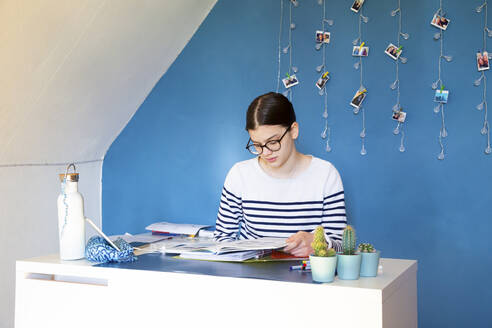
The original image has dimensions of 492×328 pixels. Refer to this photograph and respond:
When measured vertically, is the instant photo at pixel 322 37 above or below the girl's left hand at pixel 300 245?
above

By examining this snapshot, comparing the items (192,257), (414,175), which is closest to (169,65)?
(414,175)

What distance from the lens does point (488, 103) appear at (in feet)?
7.43

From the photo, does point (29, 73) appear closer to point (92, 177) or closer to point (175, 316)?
point (92, 177)

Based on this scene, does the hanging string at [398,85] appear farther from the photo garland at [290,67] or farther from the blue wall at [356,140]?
the photo garland at [290,67]

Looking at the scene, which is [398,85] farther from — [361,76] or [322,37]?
[322,37]

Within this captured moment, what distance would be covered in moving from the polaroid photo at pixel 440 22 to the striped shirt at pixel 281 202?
0.88 meters

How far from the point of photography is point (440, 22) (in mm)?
2342

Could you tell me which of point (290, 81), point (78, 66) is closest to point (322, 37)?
point (290, 81)

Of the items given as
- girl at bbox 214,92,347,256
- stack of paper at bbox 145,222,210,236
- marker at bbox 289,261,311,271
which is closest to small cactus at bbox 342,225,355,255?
marker at bbox 289,261,311,271

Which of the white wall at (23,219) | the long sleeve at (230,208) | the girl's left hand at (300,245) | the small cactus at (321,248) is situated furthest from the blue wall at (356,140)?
the small cactus at (321,248)

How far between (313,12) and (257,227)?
46.8 inches

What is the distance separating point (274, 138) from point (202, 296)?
0.76 m

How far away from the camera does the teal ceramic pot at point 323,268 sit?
1.18 metres

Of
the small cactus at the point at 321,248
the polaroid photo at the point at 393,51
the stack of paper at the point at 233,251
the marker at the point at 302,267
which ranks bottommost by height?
the marker at the point at 302,267
